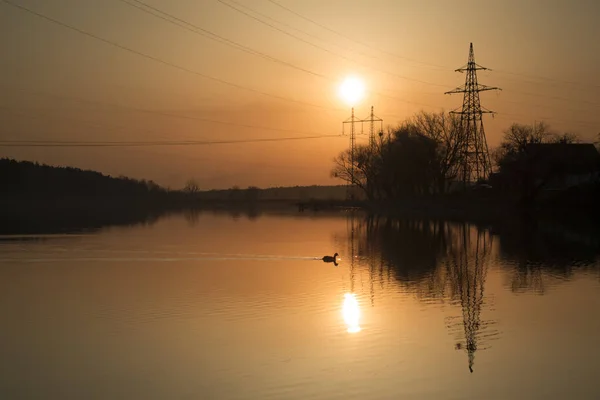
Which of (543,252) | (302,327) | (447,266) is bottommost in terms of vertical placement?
(302,327)

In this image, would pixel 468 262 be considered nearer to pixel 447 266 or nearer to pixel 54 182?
pixel 447 266

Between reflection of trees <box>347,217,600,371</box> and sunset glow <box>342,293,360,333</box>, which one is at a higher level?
reflection of trees <box>347,217,600,371</box>

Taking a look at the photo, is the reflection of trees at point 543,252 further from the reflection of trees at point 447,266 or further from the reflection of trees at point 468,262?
the reflection of trees at point 447,266

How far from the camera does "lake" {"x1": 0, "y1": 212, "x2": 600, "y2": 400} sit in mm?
11781

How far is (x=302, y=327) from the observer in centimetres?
1633

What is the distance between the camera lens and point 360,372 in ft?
40.3

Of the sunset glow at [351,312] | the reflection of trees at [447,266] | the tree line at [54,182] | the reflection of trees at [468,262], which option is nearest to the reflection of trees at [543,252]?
the reflection of trees at [468,262]

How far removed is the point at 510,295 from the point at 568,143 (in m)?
65.5

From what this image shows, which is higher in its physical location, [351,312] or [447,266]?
[447,266]

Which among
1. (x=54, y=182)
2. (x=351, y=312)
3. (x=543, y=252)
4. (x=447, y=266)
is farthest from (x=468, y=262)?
(x=54, y=182)

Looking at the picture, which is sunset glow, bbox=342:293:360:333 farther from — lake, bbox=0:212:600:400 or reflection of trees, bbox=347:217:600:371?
reflection of trees, bbox=347:217:600:371

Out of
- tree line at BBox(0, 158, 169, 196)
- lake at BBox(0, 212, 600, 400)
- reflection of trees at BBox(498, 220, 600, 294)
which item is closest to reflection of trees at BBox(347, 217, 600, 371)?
reflection of trees at BBox(498, 220, 600, 294)

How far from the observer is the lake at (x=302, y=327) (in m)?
11.8

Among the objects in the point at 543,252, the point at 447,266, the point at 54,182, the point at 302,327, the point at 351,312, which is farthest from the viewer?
the point at 54,182
